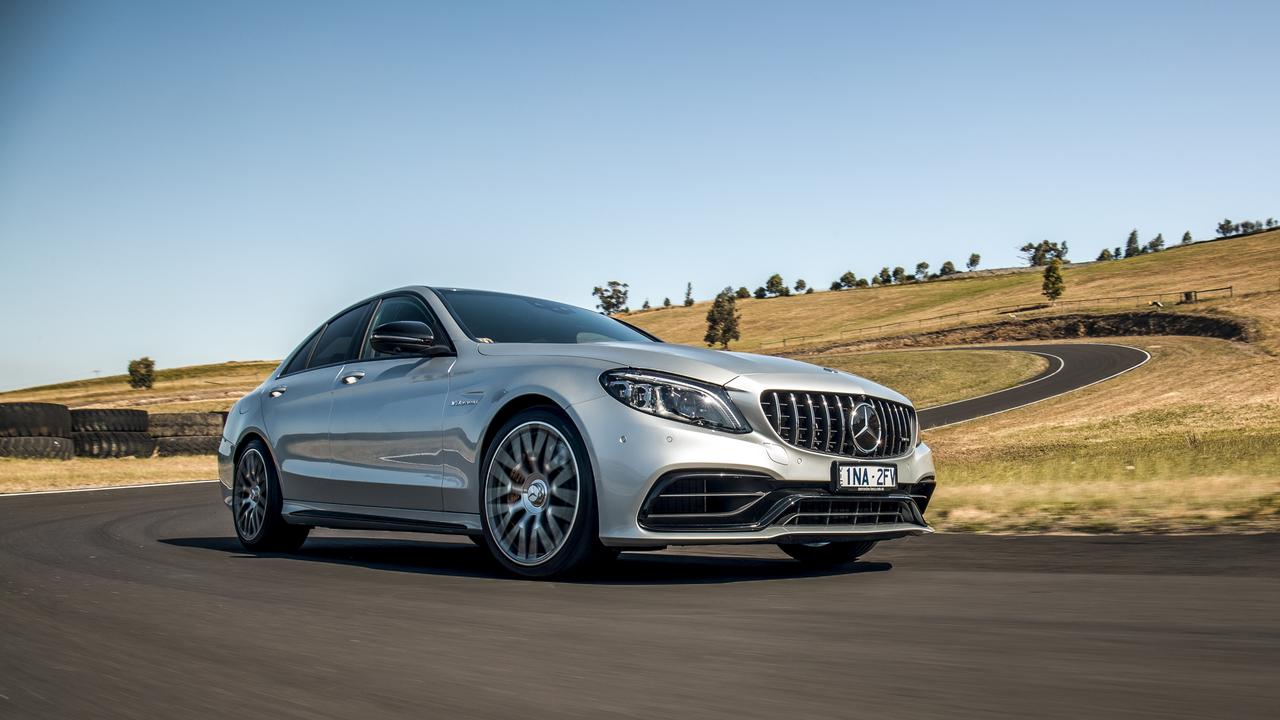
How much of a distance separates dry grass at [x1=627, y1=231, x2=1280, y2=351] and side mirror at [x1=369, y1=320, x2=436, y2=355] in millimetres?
82649

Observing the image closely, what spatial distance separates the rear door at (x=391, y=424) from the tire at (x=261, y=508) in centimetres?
79

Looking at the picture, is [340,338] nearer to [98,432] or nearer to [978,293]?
[98,432]

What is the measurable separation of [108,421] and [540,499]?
1794 cm

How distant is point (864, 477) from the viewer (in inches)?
226

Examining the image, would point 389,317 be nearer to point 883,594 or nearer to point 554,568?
point 554,568

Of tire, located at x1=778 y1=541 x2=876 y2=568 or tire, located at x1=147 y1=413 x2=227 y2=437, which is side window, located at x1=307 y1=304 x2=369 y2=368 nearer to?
tire, located at x1=778 y1=541 x2=876 y2=568

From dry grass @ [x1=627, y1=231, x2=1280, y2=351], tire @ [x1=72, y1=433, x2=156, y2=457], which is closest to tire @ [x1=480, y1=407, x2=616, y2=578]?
tire @ [x1=72, y1=433, x2=156, y2=457]

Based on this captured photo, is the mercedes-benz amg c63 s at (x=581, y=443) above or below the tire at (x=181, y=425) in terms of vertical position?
above

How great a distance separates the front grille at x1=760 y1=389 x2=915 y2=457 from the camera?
553 centimetres

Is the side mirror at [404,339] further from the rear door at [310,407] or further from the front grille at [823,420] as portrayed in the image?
the front grille at [823,420]

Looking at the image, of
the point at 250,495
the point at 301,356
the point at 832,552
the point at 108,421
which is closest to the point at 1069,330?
the point at 108,421

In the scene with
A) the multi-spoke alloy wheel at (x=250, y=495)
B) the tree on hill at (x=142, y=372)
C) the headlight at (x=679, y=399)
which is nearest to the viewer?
the headlight at (x=679, y=399)

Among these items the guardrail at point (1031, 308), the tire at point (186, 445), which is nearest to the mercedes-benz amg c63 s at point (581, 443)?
the tire at point (186, 445)

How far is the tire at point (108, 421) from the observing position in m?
20.5
